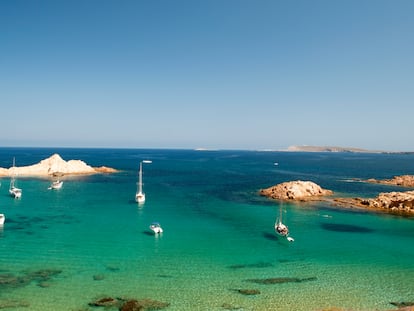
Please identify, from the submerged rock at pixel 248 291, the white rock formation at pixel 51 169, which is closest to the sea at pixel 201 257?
the submerged rock at pixel 248 291

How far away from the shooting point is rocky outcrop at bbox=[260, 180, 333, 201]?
83.1 metres

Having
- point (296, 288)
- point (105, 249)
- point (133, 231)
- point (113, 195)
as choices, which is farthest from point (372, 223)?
point (113, 195)

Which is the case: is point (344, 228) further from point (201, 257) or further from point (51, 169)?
point (51, 169)

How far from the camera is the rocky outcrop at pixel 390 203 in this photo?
7131cm

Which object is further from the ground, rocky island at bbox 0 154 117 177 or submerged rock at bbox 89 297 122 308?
rocky island at bbox 0 154 117 177

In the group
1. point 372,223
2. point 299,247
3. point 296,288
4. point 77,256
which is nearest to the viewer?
point 296,288

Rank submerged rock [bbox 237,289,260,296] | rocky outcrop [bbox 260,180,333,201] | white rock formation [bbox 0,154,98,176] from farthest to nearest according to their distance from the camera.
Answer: white rock formation [bbox 0,154,98,176] < rocky outcrop [bbox 260,180,333,201] < submerged rock [bbox 237,289,260,296]

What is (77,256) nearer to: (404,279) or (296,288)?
(296,288)

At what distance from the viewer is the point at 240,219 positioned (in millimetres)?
60812

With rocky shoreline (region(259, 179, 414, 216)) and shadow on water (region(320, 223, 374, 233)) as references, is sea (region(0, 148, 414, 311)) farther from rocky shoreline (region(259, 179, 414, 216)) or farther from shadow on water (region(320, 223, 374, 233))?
rocky shoreline (region(259, 179, 414, 216))

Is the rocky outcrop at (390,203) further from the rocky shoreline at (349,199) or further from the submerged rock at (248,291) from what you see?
the submerged rock at (248,291)

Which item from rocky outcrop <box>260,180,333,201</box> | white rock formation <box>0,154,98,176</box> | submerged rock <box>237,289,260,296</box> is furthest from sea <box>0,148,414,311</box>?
white rock formation <box>0,154,98,176</box>

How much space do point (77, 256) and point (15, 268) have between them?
637 centimetres

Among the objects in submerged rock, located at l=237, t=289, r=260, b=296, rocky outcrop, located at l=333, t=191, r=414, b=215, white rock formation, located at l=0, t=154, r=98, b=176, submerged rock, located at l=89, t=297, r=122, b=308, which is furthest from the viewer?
white rock formation, located at l=0, t=154, r=98, b=176
